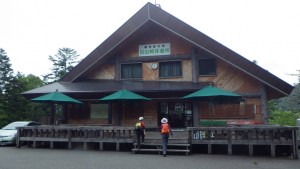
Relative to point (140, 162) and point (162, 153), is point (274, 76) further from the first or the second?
point (140, 162)

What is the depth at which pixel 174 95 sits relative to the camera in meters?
16.0

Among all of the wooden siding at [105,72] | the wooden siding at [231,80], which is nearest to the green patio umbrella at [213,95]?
the wooden siding at [231,80]

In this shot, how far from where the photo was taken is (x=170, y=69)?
1725 centimetres

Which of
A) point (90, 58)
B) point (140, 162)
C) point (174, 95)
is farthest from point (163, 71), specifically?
point (140, 162)

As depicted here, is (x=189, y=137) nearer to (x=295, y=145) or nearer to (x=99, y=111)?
(x=295, y=145)

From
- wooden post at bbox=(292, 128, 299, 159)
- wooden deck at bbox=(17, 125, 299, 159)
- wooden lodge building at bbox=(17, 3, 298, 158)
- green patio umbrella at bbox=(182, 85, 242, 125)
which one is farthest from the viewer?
wooden lodge building at bbox=(17, 3, 298, 158)

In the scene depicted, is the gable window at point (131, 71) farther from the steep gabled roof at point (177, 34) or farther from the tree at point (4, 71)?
the tree at point (4, 71)

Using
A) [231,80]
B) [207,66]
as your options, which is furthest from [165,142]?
[207,66]

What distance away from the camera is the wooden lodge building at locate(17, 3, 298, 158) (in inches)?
573

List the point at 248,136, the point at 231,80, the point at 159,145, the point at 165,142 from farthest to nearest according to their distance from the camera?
the point at 231,80
the point at 159,145
the point at 248,136
the point at 165,142

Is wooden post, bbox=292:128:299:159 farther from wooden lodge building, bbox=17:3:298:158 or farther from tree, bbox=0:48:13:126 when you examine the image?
tree, bbox=0:48:13:126

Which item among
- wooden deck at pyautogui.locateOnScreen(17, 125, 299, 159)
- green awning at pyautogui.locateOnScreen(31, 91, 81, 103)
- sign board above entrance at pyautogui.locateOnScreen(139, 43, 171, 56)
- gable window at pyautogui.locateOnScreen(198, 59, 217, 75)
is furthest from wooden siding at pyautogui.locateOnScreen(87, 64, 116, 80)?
gable window at pyautogui.locateOnScreen(198, 59, 217, 75)

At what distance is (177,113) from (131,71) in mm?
3964

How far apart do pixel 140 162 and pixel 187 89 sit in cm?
620
